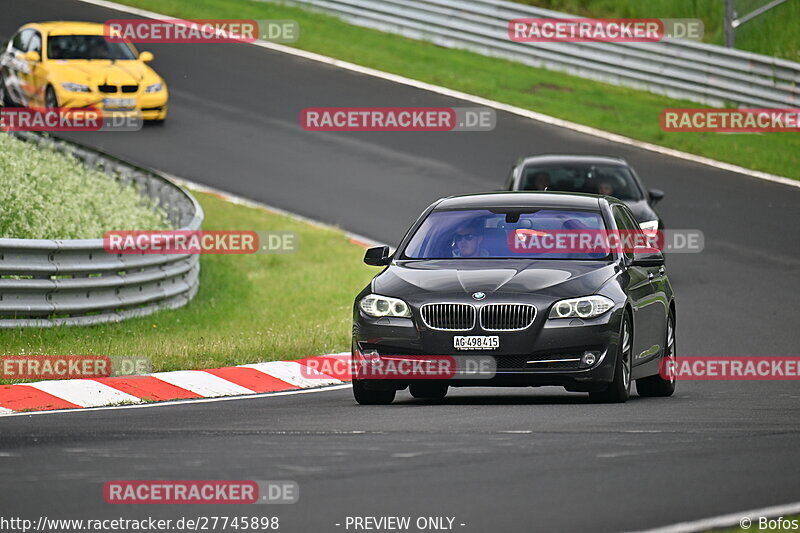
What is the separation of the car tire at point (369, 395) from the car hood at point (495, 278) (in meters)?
0.71

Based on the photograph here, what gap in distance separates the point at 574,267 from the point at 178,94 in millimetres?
21156

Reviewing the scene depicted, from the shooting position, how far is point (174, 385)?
1380 centimetres

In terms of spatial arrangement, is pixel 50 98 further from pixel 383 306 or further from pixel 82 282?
pixel 383 306

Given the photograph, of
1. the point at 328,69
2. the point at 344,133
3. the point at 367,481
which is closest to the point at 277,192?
the point at 344,133

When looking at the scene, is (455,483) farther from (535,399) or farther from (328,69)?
(328,69)

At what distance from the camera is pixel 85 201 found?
70.5 feet

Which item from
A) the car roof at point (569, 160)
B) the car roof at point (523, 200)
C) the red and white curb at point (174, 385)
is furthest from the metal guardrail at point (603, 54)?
Answer: the car roof at point (523, 200)

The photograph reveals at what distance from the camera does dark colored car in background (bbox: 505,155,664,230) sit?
21.8 metres

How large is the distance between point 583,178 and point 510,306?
10227mm

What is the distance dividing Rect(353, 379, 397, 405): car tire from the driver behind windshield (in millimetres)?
1209

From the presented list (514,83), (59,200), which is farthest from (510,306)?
(514,83)

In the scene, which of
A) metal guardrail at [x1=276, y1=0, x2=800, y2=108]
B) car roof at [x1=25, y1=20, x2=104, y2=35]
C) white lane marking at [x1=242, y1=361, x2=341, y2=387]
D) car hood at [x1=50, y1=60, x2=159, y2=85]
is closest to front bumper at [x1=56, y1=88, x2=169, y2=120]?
car hood at [x1=50, y1=60, x2=159, y2=85]

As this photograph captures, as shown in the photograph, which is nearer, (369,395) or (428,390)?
(369,395)

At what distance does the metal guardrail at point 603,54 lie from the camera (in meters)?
32.9
